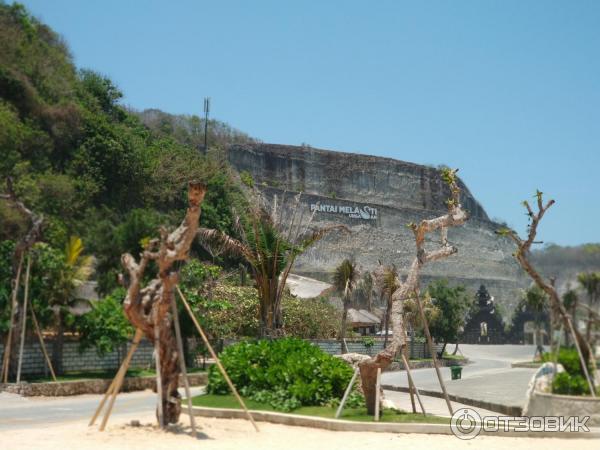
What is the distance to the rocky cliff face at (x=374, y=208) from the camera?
225 ft

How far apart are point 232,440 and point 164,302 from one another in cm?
218

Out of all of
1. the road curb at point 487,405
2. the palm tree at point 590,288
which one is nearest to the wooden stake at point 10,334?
the road curb at point 487,405

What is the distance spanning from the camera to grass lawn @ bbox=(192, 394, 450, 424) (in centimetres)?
1285

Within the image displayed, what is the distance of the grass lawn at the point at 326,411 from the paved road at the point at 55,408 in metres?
1.61

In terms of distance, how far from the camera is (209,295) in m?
31.1

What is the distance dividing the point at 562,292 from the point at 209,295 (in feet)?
59.4

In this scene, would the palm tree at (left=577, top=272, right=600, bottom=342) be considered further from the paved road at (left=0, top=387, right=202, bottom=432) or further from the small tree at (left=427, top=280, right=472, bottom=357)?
the small tree at (left=427, top=280, right=472, bottom=357)

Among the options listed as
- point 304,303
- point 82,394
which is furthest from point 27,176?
point 82,394

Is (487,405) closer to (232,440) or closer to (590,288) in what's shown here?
(590,288)

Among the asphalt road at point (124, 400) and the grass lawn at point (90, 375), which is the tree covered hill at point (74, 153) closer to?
the grass lawn at point (90, 375)

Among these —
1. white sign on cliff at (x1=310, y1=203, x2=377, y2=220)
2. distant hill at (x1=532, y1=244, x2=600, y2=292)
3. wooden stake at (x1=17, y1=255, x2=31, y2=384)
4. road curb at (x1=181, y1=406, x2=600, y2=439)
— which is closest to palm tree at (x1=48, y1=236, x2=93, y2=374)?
wooden stake at (x1=17, y1=255, x2=31, y2=384)

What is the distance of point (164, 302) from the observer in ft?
36.7

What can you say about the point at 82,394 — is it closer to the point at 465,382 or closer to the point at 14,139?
the point at 465,382

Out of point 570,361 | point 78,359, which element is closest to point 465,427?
point 570,361
